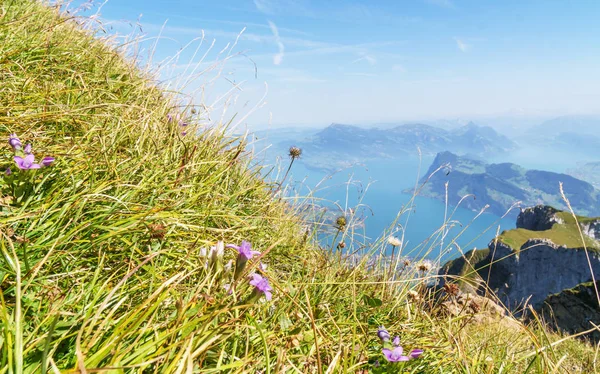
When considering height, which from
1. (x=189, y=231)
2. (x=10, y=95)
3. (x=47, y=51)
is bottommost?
(x=189, y=231)

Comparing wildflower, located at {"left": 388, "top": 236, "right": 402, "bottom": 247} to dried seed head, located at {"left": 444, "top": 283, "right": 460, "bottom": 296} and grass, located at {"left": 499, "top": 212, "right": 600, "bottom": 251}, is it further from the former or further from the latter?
grass, located at {"left": 499, "top": 212, "right": 600, "bottom": 251}

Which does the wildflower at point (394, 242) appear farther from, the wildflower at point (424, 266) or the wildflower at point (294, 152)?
the wildflower at point (294, 152)

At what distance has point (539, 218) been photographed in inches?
5064

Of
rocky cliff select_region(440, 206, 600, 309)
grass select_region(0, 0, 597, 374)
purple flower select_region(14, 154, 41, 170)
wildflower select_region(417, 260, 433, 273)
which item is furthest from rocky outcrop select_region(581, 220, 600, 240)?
purple flower select_region(14, 154, 41, 170)

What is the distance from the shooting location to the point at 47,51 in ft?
13.6

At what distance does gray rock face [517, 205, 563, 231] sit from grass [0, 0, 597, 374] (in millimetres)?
145637

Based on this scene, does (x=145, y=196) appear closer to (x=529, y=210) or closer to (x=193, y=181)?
(x=193, y=181)

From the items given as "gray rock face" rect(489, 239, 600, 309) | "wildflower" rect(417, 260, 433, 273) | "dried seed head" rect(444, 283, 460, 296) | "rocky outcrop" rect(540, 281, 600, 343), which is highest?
"wildflower" rect(417, 260, 433, 273)

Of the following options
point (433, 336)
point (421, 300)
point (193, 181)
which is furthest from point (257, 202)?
point (433, 336)

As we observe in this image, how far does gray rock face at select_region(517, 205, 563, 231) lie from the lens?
121 meters

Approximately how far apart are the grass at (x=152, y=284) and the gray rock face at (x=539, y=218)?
146m

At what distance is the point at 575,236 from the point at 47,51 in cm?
14142

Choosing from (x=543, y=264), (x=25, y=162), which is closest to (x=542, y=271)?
(x=543, y=264)

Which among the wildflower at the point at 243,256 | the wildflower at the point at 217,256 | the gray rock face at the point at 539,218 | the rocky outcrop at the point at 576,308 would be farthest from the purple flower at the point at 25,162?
the gray rock face at the point at 539,218
